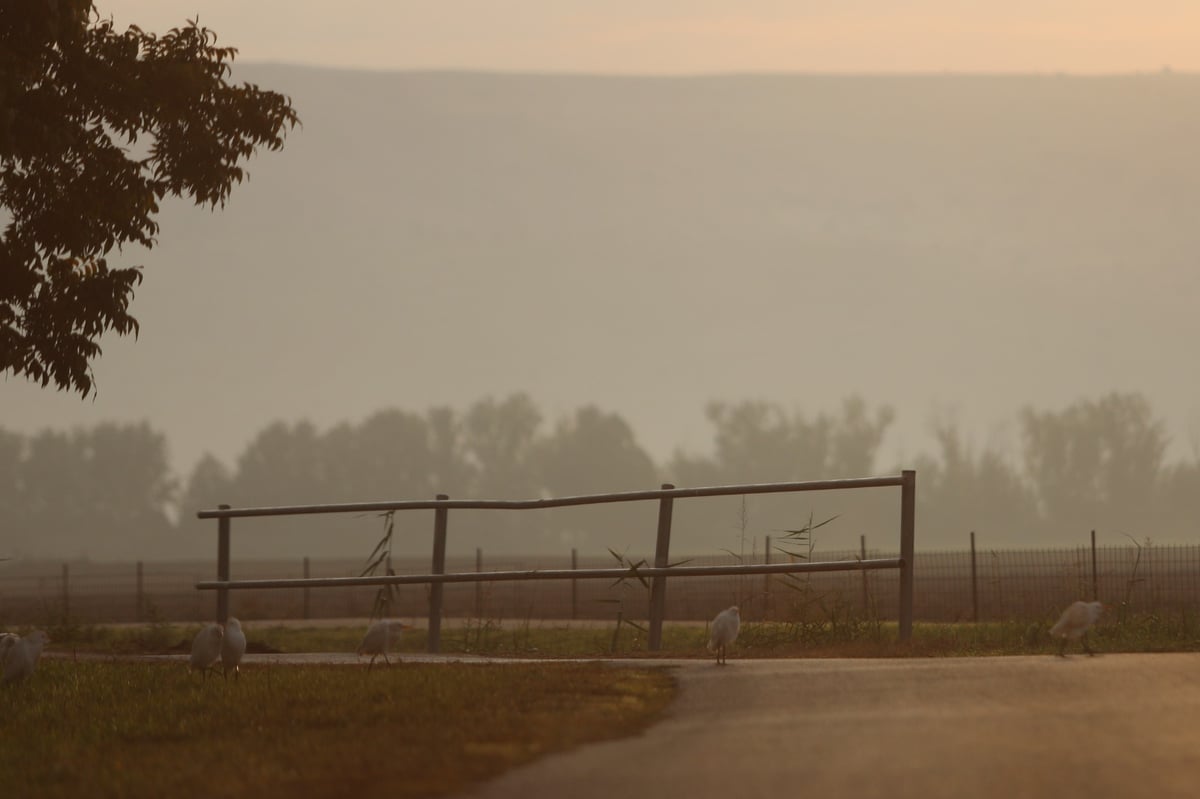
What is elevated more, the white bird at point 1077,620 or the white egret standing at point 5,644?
the white bird at point 1077,620

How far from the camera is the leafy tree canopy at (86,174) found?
1467 cm

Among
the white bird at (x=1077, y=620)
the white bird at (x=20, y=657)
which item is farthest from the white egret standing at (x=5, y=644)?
the white bird at (x=1077, y=620)

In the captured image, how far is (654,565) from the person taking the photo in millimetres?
15109

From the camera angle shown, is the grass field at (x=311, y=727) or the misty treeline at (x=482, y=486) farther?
the misty treeline at (x=482, y=486)

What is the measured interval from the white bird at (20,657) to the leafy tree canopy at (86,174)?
2.63 metres

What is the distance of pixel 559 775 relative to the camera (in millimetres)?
7324

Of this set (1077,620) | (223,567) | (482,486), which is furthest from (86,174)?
(482,486)

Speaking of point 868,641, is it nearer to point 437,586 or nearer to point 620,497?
point 620,497

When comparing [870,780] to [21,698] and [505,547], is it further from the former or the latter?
[505,547]

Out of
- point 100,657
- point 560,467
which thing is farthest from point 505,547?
point 100,657

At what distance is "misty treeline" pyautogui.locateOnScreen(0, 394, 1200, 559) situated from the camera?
160m

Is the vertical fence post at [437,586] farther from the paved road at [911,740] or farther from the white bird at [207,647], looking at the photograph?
the paved road at [911,740]

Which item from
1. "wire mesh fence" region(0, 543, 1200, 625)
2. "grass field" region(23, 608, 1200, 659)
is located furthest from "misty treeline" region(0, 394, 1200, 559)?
"grass field" region(23, 608, 1200, 659)

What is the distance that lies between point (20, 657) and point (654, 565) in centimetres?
565
